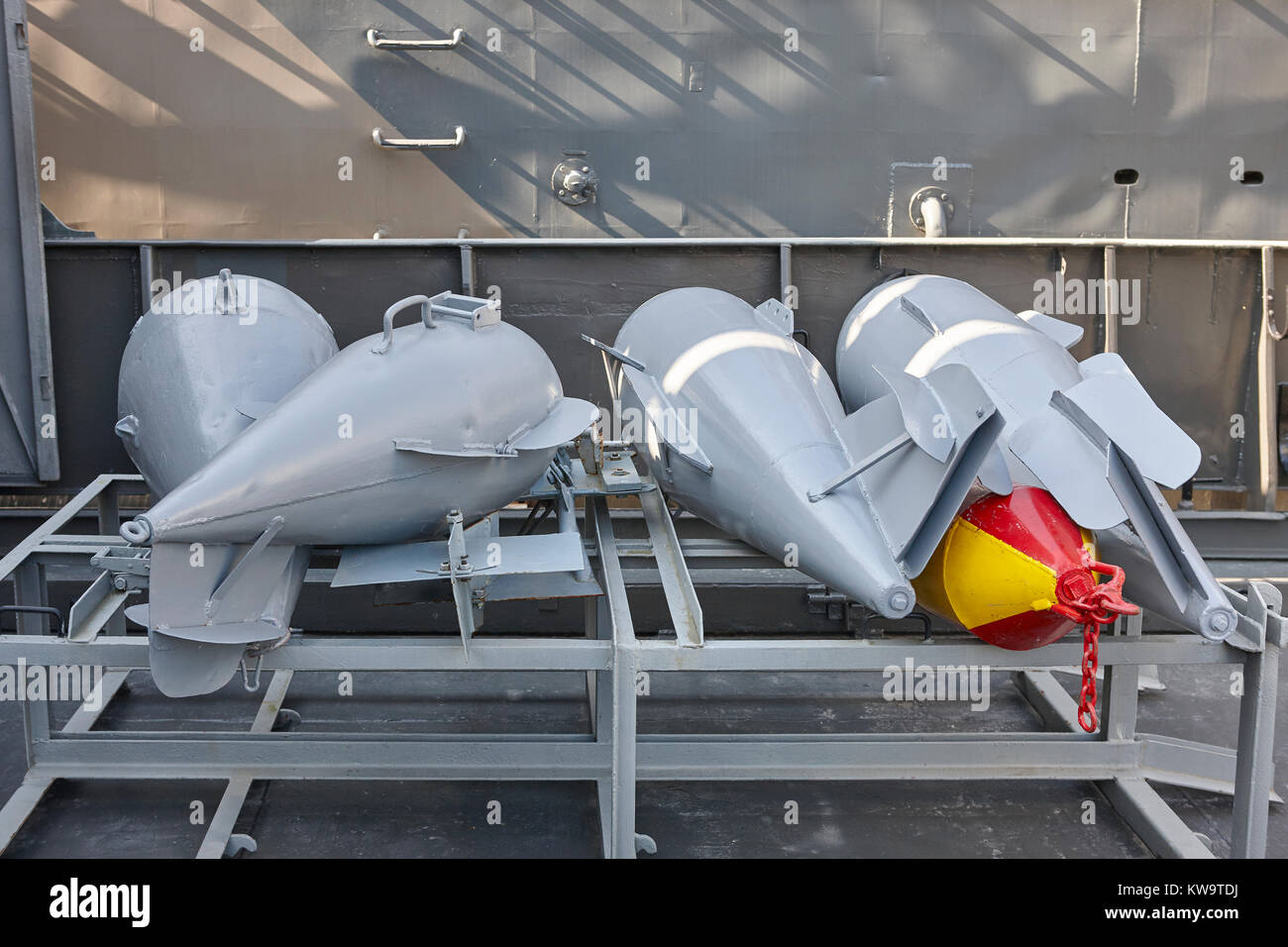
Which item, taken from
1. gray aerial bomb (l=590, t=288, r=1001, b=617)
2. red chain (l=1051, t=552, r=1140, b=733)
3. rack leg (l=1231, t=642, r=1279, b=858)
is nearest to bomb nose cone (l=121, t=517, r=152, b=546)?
gray aerial bomb (l=590, t=288, r=1001, b=617)

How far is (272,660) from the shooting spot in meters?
3.49

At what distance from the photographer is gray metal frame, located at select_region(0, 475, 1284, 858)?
350cm

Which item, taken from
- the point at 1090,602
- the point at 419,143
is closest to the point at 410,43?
the point at 419,143

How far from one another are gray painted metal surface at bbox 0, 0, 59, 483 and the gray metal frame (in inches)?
47.7

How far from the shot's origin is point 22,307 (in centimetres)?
567

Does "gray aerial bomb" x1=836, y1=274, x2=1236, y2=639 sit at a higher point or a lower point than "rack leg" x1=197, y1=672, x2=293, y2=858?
higher

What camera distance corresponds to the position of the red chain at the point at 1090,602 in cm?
309

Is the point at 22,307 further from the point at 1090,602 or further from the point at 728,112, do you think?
the point at 1090,602

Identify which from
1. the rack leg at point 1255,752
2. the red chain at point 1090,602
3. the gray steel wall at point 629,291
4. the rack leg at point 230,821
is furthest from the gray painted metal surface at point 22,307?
the rack leg at point 1255,752

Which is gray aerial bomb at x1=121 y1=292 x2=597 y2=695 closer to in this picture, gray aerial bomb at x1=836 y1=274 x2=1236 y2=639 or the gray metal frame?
the gray metal frame

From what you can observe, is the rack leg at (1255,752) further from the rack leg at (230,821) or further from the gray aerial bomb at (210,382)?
the rack leg at (230,821)

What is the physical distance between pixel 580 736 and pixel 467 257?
2.71 meters

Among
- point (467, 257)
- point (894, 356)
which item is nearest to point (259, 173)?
point (467, 257)
